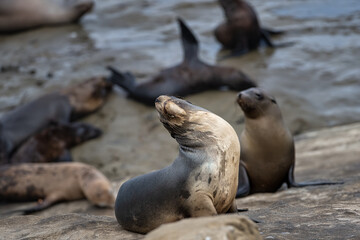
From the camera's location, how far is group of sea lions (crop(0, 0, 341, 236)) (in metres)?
3.04

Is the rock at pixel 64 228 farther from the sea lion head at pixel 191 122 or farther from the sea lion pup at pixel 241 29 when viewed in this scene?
the sea lion pup at pixel 241 29

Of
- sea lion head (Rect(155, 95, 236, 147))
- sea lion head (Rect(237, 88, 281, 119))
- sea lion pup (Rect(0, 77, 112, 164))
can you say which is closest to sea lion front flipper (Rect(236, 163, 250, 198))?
sea lion head (Rect(237, 88, 281, 119))

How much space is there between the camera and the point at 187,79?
29.1 ft

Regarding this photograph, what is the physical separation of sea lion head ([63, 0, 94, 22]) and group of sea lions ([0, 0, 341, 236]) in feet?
2.30

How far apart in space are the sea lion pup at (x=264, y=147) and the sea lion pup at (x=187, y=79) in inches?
154

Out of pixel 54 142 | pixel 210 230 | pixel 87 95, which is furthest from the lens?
pixel 87 95

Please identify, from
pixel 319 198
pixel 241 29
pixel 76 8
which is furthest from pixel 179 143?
pixel 76 8

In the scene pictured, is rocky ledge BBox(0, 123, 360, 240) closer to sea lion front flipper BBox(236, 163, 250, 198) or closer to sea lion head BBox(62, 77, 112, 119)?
sea lion front flipper BBox(236, 163, 250, 198)

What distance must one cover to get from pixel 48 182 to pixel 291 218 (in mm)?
3958

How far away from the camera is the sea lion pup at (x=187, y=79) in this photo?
343 inches

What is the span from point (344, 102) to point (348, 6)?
4424 millimetres

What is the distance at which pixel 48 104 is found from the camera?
8.65 meters

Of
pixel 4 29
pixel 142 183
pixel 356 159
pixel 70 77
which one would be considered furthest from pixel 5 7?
pixel 142 183

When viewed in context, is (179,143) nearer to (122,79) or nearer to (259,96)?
(259,96)
